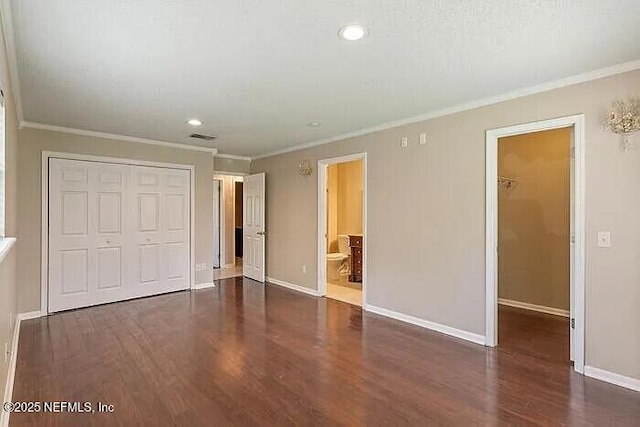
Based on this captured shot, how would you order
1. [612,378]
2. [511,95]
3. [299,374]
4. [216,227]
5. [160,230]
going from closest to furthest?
[612,378] < [299,374] < [511,95] < [160,230] < [216,227]

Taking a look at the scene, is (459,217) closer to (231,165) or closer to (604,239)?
(604,239)

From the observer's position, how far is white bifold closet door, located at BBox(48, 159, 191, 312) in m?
4.49

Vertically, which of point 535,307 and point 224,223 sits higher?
point 224,223

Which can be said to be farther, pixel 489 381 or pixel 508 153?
pixel 508 153

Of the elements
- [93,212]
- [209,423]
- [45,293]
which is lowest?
[209,423]

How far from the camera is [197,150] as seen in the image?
5.74 m

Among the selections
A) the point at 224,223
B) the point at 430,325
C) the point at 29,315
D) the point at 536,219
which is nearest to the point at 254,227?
the point at 224,223

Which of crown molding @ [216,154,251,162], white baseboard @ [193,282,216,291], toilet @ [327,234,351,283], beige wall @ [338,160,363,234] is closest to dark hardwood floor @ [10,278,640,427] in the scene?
white baseboard @ [193,282,216,291]

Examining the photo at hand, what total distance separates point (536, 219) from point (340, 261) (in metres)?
4.04

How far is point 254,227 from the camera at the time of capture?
21.5ft

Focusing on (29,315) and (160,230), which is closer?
(29,315)

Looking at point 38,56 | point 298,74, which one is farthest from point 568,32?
point 38,56

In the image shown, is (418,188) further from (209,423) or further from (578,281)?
(209,423)

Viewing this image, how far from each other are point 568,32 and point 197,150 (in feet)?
16.4
